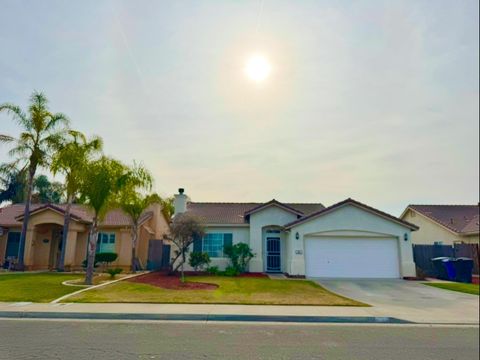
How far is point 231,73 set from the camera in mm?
9266

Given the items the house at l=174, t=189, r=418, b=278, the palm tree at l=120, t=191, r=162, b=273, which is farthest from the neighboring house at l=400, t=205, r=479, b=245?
the palm tree at l=120, t=191, r=162, b=273

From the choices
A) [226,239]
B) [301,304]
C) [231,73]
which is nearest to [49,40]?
[231,73]

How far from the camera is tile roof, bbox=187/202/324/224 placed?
2148 centimetres

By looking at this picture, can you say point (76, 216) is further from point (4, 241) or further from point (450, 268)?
point (450, 268)

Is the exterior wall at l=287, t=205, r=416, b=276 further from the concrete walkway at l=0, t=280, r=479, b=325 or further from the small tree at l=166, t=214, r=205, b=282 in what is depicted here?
the concrete walkway at l=0, t=280, r=479, b=325

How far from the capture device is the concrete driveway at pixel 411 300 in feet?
28.7

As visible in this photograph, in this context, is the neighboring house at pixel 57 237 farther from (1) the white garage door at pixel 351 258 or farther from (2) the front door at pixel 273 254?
(1) the white garage door at pixel 351 258

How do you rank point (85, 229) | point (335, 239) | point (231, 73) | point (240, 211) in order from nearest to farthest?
1. point (231, 73)
2. point (335, 239)
3. point (85, 229)
4. point (240, 211)

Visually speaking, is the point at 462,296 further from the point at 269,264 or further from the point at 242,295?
the point at 269,264

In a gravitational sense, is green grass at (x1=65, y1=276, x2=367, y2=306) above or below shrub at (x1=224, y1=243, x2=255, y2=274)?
below

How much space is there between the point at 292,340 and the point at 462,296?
8909 mm

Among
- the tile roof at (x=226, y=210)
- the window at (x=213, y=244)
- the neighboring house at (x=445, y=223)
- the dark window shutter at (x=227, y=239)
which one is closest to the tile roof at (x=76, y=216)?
the tile roof at (x=226, y=210)

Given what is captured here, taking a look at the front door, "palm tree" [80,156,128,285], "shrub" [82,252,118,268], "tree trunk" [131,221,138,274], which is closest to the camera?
"palm tree" [80,156,128,285]

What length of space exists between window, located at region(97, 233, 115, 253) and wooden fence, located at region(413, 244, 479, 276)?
18.8 metres
